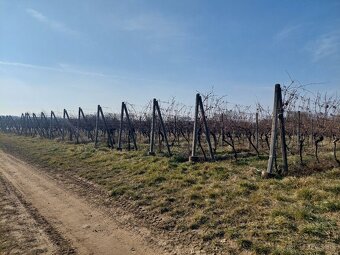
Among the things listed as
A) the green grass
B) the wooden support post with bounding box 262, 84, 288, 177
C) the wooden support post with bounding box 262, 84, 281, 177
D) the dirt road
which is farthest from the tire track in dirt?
the wooden support post with bounding box 262, 84, 288, 177

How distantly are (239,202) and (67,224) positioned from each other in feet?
10.5

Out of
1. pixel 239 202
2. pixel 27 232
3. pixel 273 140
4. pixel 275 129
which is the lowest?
pixel 27 232

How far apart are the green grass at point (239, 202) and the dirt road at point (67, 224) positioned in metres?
0.82

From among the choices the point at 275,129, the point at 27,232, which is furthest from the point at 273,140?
the point at 27,232

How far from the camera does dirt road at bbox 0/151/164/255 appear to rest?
484 cm

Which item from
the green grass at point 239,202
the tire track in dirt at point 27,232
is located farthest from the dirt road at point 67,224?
the green grass at point 239,202

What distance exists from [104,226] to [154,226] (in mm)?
898

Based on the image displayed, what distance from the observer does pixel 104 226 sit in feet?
19.0

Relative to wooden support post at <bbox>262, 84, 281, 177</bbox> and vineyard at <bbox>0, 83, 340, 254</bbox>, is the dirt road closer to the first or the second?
vineyard at <bbox>0, 83, 340, 254</bbox>

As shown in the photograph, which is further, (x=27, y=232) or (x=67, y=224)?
(x=67, y=224)

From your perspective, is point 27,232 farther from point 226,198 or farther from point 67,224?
point 226,198

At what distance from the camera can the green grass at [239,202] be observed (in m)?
4.62

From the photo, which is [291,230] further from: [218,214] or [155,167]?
[155,167]

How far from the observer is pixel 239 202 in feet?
20.3
